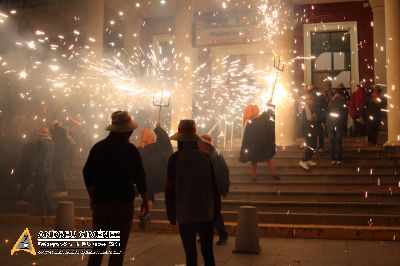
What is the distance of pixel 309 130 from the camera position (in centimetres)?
1177

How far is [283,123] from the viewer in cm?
1488

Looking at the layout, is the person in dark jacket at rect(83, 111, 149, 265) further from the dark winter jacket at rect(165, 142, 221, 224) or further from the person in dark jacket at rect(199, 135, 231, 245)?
the person in dark jacket at rect(199, 135, 231, 245)

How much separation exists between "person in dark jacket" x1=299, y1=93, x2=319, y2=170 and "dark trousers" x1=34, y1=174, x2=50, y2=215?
19.5 feet

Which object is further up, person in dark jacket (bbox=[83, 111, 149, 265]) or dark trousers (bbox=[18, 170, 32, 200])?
person in dark jacket (bbox=[83, 111, 149, 265])

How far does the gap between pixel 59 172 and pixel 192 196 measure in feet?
25.7

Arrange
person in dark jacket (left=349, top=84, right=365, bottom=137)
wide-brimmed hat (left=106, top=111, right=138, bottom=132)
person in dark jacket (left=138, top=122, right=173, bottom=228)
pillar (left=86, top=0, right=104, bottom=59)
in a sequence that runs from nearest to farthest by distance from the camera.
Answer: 1. wide-brimmed hat (left=106, top=111, right=138, bottom=132)
2. person in dark jacket (left=138, top=122, right=173, bottom=228)
3. person in dark jacket (left=349, top=84, right=365, bottom=137)
4. pillar (left=86, top=0, right=104, bottom=59)

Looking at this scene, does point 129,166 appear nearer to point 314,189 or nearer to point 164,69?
point 314,189

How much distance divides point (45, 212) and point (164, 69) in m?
9.89

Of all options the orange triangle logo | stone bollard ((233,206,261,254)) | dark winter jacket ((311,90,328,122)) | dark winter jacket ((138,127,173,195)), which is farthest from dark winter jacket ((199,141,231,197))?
dark winter jacket ((311,90,328,122))

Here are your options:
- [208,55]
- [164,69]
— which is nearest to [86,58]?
[164,69]

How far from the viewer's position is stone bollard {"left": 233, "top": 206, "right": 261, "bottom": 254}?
23.5ft

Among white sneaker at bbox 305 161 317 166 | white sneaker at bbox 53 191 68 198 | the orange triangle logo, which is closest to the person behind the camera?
the orange triangle logo

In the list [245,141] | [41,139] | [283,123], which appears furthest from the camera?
[283,123]

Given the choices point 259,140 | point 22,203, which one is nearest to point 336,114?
point 259,140
